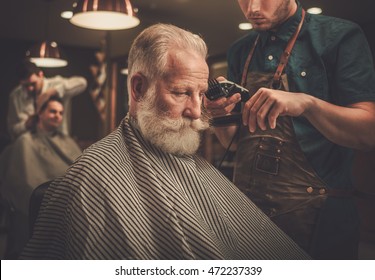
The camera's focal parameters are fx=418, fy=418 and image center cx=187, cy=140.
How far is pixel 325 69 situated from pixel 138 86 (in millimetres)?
609

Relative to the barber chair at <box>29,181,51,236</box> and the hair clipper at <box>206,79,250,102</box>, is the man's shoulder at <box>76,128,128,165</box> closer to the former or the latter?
the barber chair at <box>29,181,51,236</box>

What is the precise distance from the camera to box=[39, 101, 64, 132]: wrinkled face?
9.76 feet

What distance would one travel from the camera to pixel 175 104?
134 cm

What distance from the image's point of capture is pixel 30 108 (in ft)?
9.32

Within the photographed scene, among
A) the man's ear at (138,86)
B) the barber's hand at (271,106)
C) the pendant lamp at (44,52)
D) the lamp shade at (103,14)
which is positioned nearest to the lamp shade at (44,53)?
the pendant lamp at (44,52)

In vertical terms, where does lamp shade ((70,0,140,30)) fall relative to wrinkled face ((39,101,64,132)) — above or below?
above

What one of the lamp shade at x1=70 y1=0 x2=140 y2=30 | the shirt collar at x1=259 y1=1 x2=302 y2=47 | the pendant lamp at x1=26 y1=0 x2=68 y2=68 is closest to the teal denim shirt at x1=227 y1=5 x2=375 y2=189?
the shirt collar at x1=259 y1=1 x2=302 y2=47

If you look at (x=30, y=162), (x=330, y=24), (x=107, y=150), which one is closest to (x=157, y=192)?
A: (x=107, y=150)

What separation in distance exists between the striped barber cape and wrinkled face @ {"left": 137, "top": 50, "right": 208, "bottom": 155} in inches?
2.3

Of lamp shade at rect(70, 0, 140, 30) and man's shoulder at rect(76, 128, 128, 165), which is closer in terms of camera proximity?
man's shoulder at rect(76, 128, 128, 165)

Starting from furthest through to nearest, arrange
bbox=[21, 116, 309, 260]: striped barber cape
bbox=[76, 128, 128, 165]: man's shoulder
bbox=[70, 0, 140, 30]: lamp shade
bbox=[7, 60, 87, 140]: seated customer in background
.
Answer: bbox=[7, 60, 87, 140]: seated customer in background → bbox=[70, 0, 140, 30]: lamp shade → bbox=[76, 128, 128, 165]: man's shoulder → bbox=[21, 116, 309, 260]: striped barber cape

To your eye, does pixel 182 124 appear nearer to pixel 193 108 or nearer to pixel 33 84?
pixel 193 108

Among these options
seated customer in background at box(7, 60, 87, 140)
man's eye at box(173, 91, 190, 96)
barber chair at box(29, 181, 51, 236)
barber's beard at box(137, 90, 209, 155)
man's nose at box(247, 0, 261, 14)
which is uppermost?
man's nose at box(247, 0, 261, 14)

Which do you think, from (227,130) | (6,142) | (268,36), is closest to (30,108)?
(6,142)
